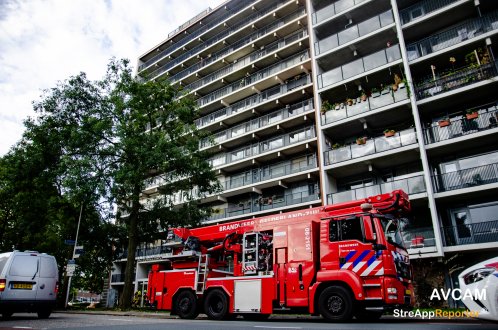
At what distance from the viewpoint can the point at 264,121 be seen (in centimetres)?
3042

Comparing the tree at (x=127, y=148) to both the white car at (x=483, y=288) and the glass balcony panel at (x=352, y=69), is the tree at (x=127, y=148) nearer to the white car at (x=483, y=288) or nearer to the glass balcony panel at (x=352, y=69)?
the glass balcony panel at (x=352, y=69)

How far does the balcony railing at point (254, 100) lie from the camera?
2958 cm

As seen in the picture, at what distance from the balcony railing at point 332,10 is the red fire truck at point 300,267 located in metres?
20.2

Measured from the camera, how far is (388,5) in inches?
952

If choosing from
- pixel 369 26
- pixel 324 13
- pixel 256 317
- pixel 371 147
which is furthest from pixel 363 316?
pixel 324 13

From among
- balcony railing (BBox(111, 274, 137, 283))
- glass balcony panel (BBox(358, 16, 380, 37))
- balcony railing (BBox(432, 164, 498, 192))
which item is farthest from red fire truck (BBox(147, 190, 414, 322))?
balcony railing (BBox(111, 274, 137, 283))

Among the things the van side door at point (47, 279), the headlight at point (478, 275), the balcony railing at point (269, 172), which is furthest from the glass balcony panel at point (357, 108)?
the van side door at point (47, 279)

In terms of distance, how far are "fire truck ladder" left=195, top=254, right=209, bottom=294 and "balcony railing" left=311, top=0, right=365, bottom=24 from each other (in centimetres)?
2201

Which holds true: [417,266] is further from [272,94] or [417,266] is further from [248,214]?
[272,94]

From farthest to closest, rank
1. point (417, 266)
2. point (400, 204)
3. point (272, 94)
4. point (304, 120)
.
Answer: point (272, 94)
point (304, 120)
point (417, 266)
point (400, 204)

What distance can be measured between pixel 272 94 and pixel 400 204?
23.4 m

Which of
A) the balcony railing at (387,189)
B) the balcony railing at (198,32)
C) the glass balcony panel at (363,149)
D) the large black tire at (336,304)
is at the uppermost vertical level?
the balcony railing at (198,32)

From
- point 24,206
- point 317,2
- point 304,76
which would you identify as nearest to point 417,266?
point 304,76

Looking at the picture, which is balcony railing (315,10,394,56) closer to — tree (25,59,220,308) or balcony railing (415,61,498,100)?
balcony railing (415,61,498,100)
